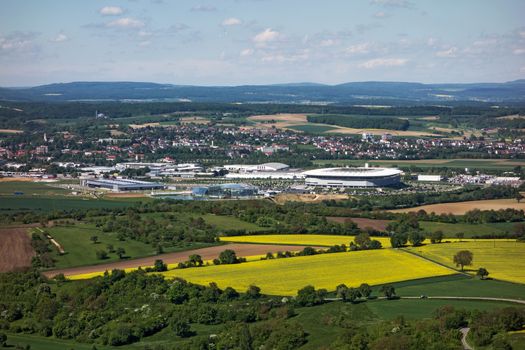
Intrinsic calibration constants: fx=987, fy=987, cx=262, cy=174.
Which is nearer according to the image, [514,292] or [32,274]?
[514,292]

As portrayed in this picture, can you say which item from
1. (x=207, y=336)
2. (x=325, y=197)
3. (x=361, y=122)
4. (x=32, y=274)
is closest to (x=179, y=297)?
(x=207, y=336)

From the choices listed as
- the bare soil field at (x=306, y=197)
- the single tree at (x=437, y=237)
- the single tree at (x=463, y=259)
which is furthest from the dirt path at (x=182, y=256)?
the bare soil field at (x=306, y=197)

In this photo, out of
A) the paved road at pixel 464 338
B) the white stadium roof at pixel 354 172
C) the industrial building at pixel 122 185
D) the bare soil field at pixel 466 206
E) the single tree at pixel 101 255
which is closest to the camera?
the paved road at pixel 464 338

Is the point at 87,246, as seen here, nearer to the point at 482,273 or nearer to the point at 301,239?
the point at 301,239

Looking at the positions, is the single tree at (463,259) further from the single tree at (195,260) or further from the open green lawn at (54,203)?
the open green lawn at (54,203)

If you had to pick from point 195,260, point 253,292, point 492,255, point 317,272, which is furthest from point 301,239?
point 253,292

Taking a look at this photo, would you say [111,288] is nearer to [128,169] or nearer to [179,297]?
[179,297]

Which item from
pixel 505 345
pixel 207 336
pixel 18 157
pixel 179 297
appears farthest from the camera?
pixel 18 157

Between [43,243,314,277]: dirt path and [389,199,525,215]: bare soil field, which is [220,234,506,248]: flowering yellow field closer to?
[43,243,314,277]: dirt path
